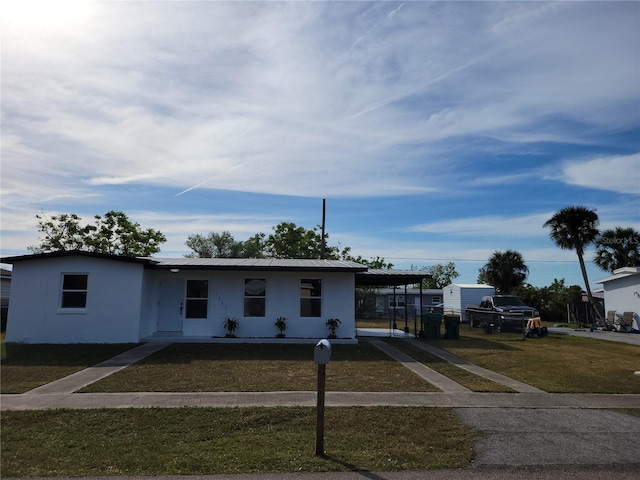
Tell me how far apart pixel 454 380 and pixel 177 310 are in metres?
11.3

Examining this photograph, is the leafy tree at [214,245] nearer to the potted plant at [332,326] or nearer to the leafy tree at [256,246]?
the leafy tree at [256,246]

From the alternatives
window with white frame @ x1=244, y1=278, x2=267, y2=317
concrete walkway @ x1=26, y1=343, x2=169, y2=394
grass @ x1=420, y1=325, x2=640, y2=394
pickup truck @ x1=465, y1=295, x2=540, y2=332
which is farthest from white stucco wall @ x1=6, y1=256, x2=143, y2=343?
pickup truck @ x1=465, y1=295, x2=540, y2=332

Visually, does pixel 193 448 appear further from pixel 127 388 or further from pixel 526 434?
pixel 526 434

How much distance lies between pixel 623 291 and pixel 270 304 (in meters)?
21.4

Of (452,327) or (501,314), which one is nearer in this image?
(452,327)

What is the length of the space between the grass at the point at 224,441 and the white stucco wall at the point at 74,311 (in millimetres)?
8857

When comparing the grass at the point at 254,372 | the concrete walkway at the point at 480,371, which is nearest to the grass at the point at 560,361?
the concrete walkway at the point at 480,371

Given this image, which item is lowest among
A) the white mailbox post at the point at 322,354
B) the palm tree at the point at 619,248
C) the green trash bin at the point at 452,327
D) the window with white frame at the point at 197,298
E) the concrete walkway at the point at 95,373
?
the concrete walkway at the point at 95,373

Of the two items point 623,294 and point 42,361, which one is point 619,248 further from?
point 42,361

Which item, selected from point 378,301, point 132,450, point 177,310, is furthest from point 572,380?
point 378,301

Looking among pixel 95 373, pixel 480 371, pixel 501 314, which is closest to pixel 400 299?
pixel 501 314

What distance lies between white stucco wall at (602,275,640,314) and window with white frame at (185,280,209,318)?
22763 millimetres

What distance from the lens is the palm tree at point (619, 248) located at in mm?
32844

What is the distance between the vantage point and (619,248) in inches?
1316
